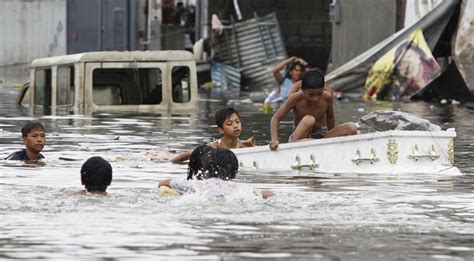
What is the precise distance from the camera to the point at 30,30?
147ft

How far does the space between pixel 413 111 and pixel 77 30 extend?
19.7 meters

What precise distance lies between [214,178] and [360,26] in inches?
991

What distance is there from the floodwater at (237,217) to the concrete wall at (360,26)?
62.5ft

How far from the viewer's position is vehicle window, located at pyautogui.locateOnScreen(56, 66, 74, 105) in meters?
26.8

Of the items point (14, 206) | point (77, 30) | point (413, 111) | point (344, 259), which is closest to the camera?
point (344, 259)

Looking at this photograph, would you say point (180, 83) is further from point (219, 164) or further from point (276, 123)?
point (219, 164)

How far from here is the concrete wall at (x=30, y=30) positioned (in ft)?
146

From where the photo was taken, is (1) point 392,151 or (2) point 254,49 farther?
(2) point 254,49

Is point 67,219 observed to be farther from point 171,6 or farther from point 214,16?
point 171,6

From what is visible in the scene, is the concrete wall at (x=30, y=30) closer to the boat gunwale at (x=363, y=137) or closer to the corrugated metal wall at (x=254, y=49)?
the corrugated metal wall at (x=254, y=49)

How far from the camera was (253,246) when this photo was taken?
8.77m

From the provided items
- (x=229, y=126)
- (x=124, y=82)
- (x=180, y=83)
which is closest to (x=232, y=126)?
(x=229, y=126)

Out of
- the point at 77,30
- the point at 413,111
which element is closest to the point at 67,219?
the point at 413,111

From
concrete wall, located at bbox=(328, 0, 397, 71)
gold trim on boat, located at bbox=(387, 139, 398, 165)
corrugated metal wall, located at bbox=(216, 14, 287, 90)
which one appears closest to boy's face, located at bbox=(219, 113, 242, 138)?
gold trim on boat, located at bbox=(387, 139, 398, 165)
